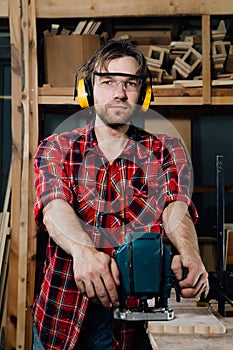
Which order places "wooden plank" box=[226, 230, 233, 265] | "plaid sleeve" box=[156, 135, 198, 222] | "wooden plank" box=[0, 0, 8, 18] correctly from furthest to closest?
1. "wooden plank" box=[0, 0, 8, 18]
2. "wooden plank" box=[226, 230, 233, 265]
3. "plaid sleeve" box=[156, 135, 198, 222]

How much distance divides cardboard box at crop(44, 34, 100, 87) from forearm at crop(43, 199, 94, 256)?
143cm

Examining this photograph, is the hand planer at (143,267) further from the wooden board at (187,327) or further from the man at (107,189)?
the man at (107,189)

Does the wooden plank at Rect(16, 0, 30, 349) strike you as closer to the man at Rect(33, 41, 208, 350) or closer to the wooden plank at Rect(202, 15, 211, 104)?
the wooden plank at Rect(202, 15, 211, 104)

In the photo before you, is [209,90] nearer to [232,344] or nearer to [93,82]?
[93,82]

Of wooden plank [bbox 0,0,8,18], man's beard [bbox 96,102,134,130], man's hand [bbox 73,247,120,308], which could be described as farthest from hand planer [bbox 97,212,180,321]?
wooden plank [bbox 0,0,8,18]

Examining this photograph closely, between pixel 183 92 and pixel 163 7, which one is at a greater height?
pixel 163 7

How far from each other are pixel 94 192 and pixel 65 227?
29cm

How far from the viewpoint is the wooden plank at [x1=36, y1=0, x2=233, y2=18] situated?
2.61 metres

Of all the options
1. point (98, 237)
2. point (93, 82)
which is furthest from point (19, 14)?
point (98, 237)

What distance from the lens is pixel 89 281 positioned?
1147 millimetres

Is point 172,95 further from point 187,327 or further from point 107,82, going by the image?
point 187,327

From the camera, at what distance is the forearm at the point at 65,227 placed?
1260 mm

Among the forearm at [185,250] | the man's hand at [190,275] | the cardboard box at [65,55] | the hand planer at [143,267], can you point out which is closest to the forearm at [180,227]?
the forearm at [185,250]

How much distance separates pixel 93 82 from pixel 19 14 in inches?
46.5
